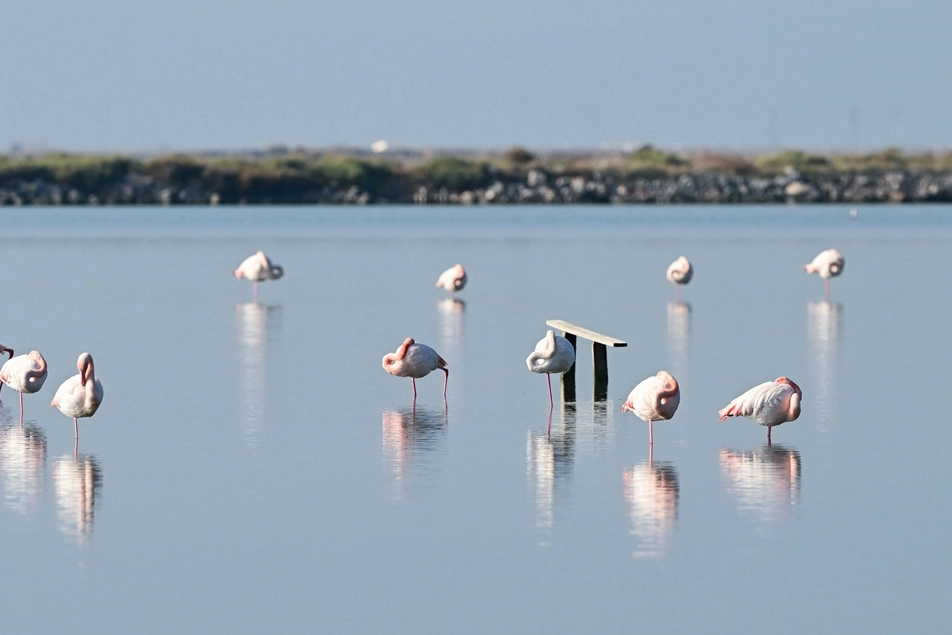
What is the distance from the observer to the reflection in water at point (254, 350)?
1341cm

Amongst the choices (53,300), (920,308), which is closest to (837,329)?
(920,308)

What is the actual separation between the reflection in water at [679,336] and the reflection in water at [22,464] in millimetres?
5956

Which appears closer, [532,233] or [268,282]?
[268,282]

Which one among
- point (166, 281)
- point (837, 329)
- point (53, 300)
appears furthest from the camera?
point (166, 281)

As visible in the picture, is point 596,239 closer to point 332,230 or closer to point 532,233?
point 532,233

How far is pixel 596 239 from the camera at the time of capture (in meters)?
42.8

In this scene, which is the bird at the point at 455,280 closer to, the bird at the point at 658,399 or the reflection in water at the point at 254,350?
the reflection in water at the point at 254,350

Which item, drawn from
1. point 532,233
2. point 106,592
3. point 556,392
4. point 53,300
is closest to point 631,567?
point 106,592

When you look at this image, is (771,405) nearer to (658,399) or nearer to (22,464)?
(658,399)

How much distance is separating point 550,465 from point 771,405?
67.2 inches

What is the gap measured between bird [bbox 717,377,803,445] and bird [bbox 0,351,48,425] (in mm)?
5130

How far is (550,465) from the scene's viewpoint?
37.2 ft

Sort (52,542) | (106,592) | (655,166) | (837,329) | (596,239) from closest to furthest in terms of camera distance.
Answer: (106,592), (52,542), (837,329), (596,239), (655,166)

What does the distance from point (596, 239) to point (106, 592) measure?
34832mm
